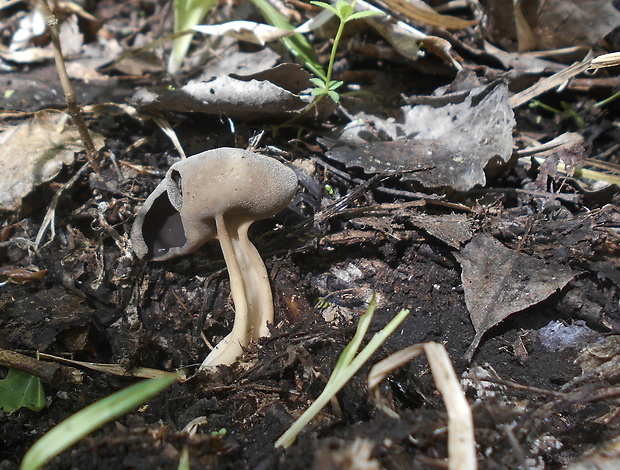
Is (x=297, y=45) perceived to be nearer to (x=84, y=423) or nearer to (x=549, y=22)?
(x=549, y=22)

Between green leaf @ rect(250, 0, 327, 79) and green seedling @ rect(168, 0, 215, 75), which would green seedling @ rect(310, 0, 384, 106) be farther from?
green seedling @ rect(168, 0, 215, 75)

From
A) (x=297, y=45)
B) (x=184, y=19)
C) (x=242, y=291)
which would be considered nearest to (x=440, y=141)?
(x=297, y=45)

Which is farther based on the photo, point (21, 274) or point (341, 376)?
point (21, 274)

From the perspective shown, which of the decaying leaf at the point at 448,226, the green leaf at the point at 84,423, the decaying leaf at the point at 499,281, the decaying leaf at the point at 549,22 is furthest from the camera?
the decaying leaf at the point at 549,22

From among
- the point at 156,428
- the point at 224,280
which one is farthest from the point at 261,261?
the point at 156,428

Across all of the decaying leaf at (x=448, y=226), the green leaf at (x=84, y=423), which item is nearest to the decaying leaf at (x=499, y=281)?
the decaying leaf at (x=448, y=226)

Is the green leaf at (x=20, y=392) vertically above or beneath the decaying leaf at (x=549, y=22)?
beneath

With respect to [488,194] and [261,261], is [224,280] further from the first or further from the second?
[488,194]

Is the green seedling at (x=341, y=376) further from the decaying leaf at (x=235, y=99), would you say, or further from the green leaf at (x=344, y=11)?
the green leaf at (x=344, y=11)
